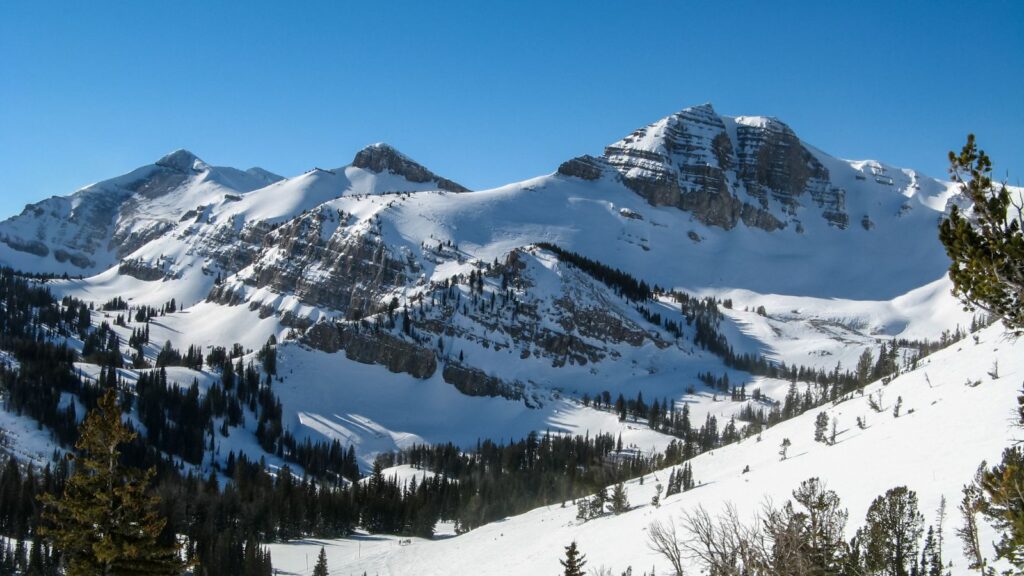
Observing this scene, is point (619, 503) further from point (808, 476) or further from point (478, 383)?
point (478, 383)

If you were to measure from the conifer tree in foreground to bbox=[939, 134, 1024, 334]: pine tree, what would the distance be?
21328 mm

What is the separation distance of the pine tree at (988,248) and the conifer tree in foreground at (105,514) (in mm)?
21328

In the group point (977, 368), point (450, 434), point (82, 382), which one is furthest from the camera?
point (450, 434)

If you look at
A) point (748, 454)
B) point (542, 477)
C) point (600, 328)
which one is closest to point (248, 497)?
point (542, 477)

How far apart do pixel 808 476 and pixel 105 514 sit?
1913 inches

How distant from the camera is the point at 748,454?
8700 cm

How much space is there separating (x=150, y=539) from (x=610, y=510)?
62.8 meters

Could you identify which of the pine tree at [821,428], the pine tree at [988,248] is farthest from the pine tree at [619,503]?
the pine tree at [988,248]

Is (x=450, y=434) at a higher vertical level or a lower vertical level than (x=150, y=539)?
lower

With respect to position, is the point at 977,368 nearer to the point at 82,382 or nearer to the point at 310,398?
the point at 310,398

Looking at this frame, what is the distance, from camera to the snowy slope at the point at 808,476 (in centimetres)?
4459

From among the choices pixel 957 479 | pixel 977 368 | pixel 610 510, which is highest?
pixel 977 368

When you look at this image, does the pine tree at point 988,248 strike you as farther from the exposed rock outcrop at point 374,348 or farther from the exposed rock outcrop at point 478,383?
the exposed rock outcrop at point 374,348

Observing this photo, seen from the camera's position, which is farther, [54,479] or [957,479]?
[54,479]
